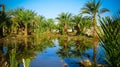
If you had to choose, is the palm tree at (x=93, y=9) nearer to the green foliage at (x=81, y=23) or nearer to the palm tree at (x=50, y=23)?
the green foliage at (x=81, y=23)

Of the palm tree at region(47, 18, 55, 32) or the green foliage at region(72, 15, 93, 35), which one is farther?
the palm tree at region(47, 18, 55, 32)

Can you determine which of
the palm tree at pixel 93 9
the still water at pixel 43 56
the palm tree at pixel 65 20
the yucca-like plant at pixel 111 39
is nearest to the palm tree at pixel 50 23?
the palm tree at pixel 65 20

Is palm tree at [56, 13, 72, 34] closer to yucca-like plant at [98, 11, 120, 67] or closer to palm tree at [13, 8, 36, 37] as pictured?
palm tree at [13, 8, 36, 37]

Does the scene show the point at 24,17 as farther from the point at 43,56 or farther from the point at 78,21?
the point at 43,56

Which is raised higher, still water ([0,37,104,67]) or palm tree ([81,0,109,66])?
palm tree ([81,0,109,66])

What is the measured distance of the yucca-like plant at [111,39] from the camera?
5.96 m

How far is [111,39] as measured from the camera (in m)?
6.02

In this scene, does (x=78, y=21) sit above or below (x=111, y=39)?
above

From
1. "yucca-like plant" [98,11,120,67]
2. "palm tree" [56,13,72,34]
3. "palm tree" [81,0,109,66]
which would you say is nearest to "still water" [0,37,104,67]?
"yucca-like plant" [98,11,120,67]

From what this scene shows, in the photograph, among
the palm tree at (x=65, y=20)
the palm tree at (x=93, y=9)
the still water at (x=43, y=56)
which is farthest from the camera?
the palm tree at (x=65, y=20)

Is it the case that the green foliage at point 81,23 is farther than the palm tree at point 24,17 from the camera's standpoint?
No

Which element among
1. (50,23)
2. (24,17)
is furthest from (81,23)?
(50,23)

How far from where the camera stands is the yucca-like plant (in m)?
5.96

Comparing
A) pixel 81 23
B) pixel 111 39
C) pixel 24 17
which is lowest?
pixel 111 39
